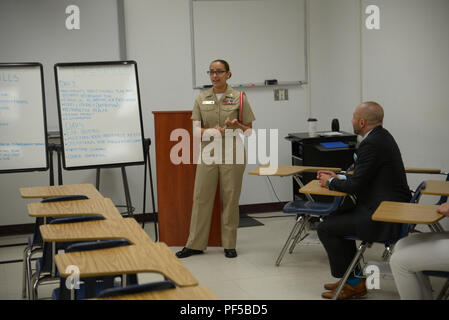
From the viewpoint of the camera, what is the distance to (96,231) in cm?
280

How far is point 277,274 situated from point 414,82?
224 cm

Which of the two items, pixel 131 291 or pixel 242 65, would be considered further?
pixel 242 65

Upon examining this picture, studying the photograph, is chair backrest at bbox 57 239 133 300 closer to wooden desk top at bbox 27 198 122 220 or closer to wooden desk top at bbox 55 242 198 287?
wooden desk top at bbox 55 242 198 287

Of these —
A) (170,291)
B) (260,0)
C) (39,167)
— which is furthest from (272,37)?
(170,291)

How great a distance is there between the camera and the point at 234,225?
196 inches

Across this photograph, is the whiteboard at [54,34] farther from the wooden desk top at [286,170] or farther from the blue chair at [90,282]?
the blue chair at [90,282]

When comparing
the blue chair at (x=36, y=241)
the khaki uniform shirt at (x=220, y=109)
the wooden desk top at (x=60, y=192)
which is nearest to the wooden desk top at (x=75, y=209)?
the blue chair at (x=36, y=241)

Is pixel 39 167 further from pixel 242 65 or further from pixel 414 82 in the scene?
pixel 414 82

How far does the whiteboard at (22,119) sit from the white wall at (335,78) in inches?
39.0

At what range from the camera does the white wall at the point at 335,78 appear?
504cm

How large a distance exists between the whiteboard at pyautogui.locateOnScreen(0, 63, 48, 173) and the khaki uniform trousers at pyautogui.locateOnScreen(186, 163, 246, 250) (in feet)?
4.63

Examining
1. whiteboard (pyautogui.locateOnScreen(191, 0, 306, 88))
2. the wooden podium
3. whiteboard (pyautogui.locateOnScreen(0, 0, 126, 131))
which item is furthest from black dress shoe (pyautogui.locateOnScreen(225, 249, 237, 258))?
whiteboard (pyautogui.locateOnScreen(0, 0, 126, 131))

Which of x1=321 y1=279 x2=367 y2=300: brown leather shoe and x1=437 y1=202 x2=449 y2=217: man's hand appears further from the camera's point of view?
x1=321 y1=279 x2=367 y2=300: brown leather shoe

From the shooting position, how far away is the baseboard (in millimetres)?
5988
